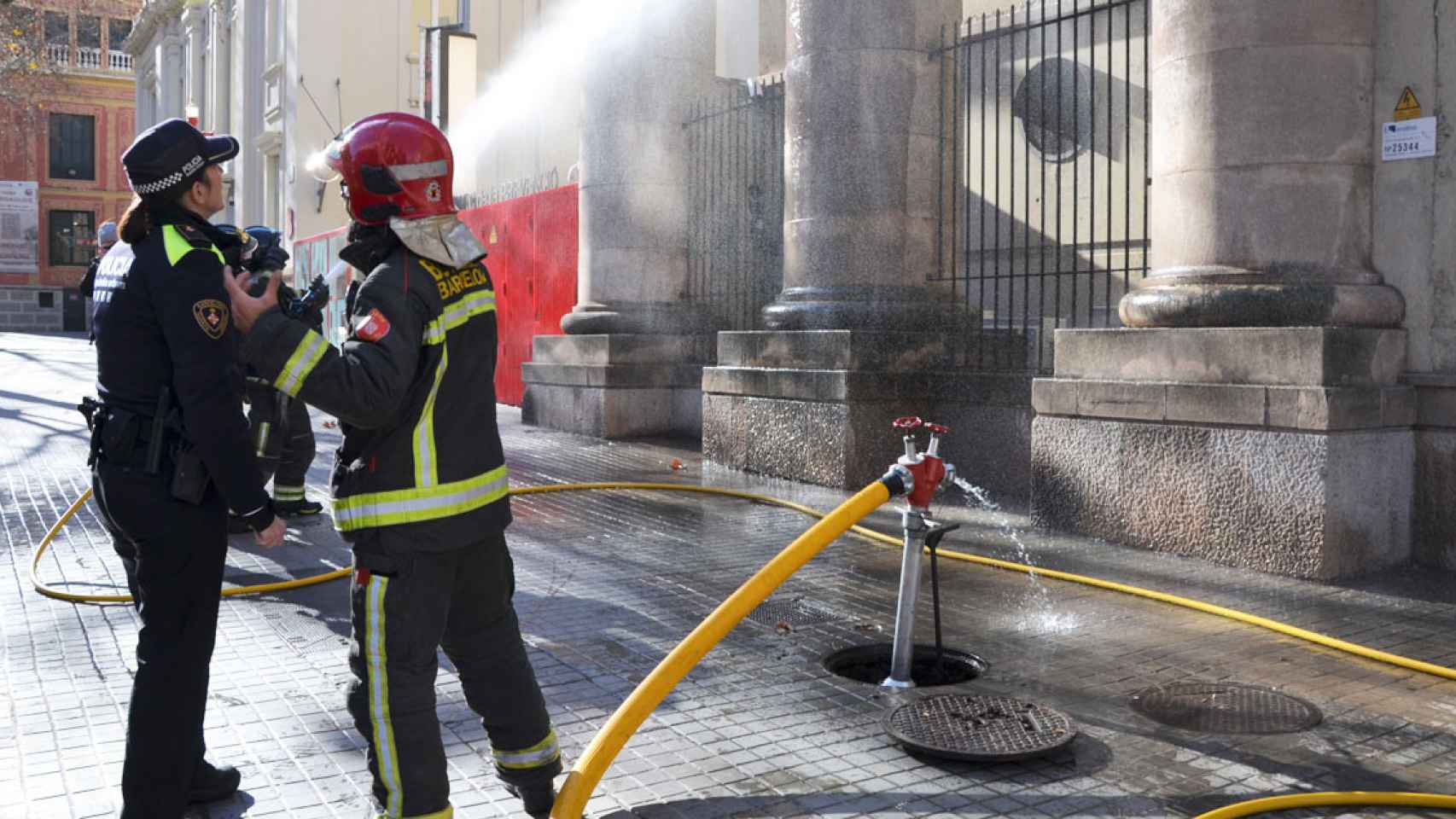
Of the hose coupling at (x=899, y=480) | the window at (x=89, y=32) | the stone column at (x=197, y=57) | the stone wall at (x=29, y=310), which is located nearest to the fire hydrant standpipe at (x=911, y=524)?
the hose coupling at (x=899, y=480)

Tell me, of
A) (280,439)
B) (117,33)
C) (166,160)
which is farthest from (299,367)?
(117,33)

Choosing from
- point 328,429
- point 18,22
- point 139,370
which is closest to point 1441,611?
point 139,370

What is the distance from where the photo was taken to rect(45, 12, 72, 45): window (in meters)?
53.6

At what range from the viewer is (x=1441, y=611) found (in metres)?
5.75

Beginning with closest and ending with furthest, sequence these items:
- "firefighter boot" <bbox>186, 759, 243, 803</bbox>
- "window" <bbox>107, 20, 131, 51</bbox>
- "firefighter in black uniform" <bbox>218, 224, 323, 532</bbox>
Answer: "firefighter boot" <bbox>186, 759, 243, 803</bbox> → "firefighter in black uniform" <bbox>218, 224, 323, 532</bbox> → "window" <bbox>107, 20, 131, 51</bbox>

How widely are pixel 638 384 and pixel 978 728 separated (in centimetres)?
913

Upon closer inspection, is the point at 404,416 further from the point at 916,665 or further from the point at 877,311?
the point at 877,311

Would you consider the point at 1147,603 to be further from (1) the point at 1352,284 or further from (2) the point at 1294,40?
(2) the point at 1294,40

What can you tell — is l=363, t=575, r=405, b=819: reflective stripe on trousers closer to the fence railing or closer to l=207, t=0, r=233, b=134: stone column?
l=207, t=0, r=233, b=134: stone column

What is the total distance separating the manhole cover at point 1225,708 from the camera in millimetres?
4160

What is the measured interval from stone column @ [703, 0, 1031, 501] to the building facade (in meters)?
47.9

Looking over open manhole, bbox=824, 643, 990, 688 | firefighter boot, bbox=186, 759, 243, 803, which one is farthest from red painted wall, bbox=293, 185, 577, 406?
firefighter boot, bbox=186, 759, 243, 803

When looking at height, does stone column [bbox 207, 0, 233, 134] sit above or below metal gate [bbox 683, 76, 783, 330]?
above

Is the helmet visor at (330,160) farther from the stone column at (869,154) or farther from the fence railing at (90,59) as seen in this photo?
the fence railing at (90,59)
